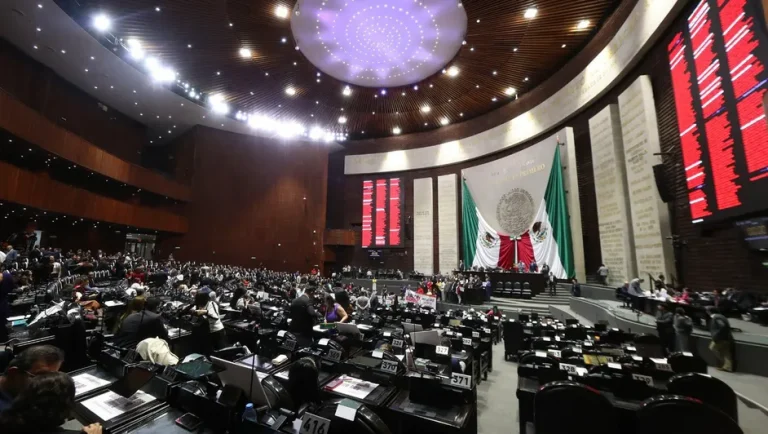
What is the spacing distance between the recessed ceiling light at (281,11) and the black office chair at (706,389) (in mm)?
14992

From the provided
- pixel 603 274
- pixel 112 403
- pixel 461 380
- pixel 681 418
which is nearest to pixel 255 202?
pixel 603 274

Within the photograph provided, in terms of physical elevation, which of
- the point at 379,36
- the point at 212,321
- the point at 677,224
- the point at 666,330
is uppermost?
the point at 379,36

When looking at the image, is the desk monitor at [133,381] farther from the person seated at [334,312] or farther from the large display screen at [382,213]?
the large display screen at [382,213]

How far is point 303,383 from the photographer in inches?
86.8

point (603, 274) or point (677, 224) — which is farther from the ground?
point (677, 224)

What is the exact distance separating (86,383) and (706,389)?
4.92m

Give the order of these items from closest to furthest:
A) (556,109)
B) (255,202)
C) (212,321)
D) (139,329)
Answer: (139,329)
(212,321)
(556,109)
(255,202)

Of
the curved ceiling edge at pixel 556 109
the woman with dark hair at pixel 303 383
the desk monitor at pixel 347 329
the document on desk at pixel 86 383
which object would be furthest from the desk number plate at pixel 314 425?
the curved ceiling edge at pixel 556 109

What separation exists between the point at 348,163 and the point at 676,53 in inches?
812

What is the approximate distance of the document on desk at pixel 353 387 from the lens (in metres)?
2.53

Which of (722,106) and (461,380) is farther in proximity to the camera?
(722,106)

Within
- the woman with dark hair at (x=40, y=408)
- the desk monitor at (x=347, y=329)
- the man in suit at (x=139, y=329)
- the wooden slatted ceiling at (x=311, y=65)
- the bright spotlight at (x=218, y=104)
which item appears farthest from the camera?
the bright spotlight at (x=218, y=104)

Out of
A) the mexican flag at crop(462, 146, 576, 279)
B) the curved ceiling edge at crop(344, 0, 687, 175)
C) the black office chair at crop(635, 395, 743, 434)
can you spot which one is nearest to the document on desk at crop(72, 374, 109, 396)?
the black office chair at crop(635, 395, 743, 434)

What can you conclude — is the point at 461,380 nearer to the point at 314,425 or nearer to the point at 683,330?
the point at 314,425
